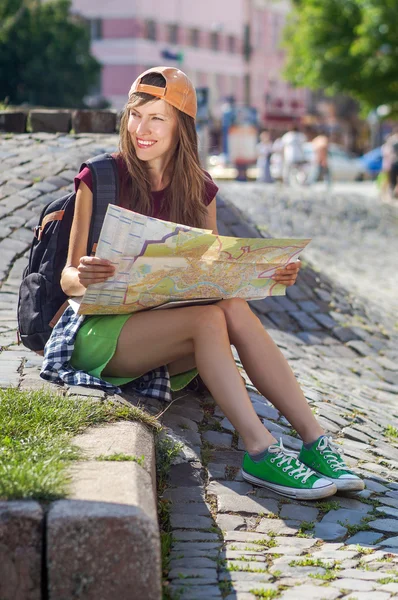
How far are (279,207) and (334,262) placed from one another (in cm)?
285

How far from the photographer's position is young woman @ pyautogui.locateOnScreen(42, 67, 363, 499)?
4336 millimetres

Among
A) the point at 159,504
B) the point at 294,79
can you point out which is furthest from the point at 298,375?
the point at 294,79

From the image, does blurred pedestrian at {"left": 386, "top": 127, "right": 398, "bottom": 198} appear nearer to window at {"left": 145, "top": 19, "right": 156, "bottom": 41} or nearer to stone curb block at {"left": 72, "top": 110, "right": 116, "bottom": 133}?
stone curb block at {"left": 72, "top": 110, "right": 116, "bottom": 133}

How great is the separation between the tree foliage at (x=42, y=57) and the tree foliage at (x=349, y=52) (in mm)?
7130

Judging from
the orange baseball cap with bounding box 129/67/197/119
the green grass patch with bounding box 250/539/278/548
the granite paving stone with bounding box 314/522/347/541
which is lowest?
the granite paving stone with bounding box 314/522/347/541

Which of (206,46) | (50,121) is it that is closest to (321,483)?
(50,121)

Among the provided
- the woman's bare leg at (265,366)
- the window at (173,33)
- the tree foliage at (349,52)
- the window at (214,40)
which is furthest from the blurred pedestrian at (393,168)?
the window at (214,40)

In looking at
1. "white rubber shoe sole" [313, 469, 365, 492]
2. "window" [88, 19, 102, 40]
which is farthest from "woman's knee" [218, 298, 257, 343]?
"window" [88, 19, 102, 40]

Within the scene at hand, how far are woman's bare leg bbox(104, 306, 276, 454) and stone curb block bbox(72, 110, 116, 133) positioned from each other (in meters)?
5.90

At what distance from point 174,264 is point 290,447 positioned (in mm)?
1168

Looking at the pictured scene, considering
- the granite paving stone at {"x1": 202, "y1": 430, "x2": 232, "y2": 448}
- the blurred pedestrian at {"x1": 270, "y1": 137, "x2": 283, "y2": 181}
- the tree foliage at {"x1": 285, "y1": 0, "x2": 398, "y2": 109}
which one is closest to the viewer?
the granite paving stone at {"x1": 202, "y1": 430, "x2": 232, "y2": 448}

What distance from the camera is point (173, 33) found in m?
54.9

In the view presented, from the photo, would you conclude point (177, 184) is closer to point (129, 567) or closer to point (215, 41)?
point (129, 567)

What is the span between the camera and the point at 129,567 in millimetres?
3135
